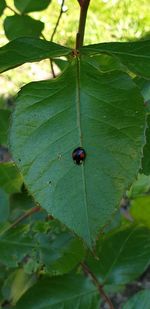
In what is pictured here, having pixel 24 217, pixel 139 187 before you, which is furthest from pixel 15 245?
pixel 139 187

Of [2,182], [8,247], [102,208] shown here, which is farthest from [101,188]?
[2,182]

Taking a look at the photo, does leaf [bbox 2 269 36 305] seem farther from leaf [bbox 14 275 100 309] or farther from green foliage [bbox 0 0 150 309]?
green foliage [bbox 0 0 150 309]

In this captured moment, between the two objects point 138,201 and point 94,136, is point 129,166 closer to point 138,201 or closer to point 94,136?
point 94,136

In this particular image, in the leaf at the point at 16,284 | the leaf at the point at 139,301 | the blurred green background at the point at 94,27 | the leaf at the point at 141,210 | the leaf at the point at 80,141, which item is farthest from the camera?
the blurred green background at the point at 94,27

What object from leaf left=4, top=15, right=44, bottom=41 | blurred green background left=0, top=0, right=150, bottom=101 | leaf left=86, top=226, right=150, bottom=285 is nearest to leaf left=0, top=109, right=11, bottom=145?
leaf left=4, top=15, right=44, bottom=41

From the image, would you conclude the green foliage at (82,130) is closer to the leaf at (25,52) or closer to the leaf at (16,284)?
the leaf at (25,52)

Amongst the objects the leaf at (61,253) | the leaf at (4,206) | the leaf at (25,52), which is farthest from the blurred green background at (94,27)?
the leaf at (25,52)

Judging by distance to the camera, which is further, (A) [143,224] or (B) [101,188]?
(A) [143,224]

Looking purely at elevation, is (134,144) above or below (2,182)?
Answer: above
